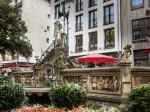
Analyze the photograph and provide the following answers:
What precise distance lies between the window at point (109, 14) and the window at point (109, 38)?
1171 millimetres

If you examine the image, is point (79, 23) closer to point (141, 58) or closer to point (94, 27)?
point (94, 27)

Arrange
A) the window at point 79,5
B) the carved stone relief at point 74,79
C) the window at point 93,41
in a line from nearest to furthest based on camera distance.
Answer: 1. the carved stone relief at point 74,79
2. the window at point 93,41
3. the window at point 79,5

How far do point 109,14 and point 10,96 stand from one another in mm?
29904

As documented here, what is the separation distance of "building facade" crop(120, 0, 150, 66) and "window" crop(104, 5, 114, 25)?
1905mm

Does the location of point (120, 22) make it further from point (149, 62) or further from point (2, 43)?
point (2, 43)

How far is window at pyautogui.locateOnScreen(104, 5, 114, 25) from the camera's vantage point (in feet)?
130

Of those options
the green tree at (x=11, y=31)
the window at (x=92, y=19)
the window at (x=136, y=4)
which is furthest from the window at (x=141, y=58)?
the green tree at (x=11, y=31)

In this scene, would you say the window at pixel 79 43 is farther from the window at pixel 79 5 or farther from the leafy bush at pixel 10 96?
the leafy bush at pixel 10 96

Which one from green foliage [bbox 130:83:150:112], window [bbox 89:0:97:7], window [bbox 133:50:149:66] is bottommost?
green foliage [bbox 130:83:150:112]

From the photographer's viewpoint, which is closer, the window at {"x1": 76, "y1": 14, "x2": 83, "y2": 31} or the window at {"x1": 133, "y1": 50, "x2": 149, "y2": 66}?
the window at {"x1": 133, "y1": 50, "x2": 149, "y2": 66}

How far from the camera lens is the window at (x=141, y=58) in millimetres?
34688

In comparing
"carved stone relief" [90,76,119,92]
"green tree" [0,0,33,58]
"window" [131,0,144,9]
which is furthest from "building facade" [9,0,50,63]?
"carved stone relief" [90,76,119,92]

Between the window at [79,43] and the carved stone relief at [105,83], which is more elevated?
the window at [79,43]

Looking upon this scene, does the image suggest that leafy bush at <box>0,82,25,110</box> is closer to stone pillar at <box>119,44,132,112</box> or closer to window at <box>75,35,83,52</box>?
stone pillar at <box>119,44,132,112</box>
